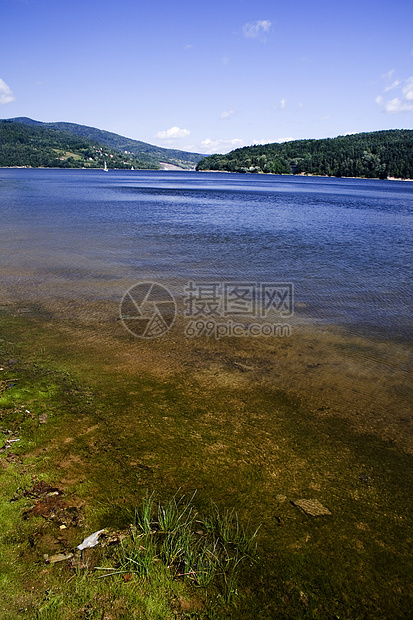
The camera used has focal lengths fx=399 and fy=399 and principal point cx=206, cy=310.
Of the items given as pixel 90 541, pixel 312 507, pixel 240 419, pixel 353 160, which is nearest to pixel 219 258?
pixel 240 419

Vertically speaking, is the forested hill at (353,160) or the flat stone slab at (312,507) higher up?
the forested hill at (353,160)

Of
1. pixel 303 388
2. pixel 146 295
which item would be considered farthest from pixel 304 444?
pixel 146 295

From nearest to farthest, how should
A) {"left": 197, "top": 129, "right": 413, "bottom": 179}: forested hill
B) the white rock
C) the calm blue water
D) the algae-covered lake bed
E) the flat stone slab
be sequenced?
the algae-covered lake bed < the white rock < the flat stone slab < the calm blue water < {"left": 197, "top": 129, "right": 413, "bottom": 179}: forested hill

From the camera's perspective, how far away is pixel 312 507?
4.72 m

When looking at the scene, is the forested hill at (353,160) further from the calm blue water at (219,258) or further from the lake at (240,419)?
→ the lake at (240,419)

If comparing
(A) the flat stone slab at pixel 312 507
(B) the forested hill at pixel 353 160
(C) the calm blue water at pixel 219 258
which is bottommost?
(A) the flat stone slab at pixel 312 507

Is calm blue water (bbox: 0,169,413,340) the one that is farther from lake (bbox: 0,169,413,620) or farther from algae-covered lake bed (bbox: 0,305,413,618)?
algae-covered lake bed (bbox: 0,305,413,618)

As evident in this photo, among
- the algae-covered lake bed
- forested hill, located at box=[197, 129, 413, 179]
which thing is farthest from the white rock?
forested hill, located at box=[197, 129, 413, 179]

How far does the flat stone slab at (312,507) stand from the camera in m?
4.64

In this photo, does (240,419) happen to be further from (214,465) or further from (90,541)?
(90,541)

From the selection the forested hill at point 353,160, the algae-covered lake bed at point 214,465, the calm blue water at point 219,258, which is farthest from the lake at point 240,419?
the forested hill at point 353,160

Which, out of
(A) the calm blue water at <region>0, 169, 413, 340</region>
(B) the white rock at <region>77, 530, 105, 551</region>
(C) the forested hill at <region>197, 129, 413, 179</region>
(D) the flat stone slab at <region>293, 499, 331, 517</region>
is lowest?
(D) the flat stone slab at <region>293, 499, 331, 517</region>

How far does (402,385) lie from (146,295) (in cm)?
789

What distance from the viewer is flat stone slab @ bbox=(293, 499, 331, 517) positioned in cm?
464
